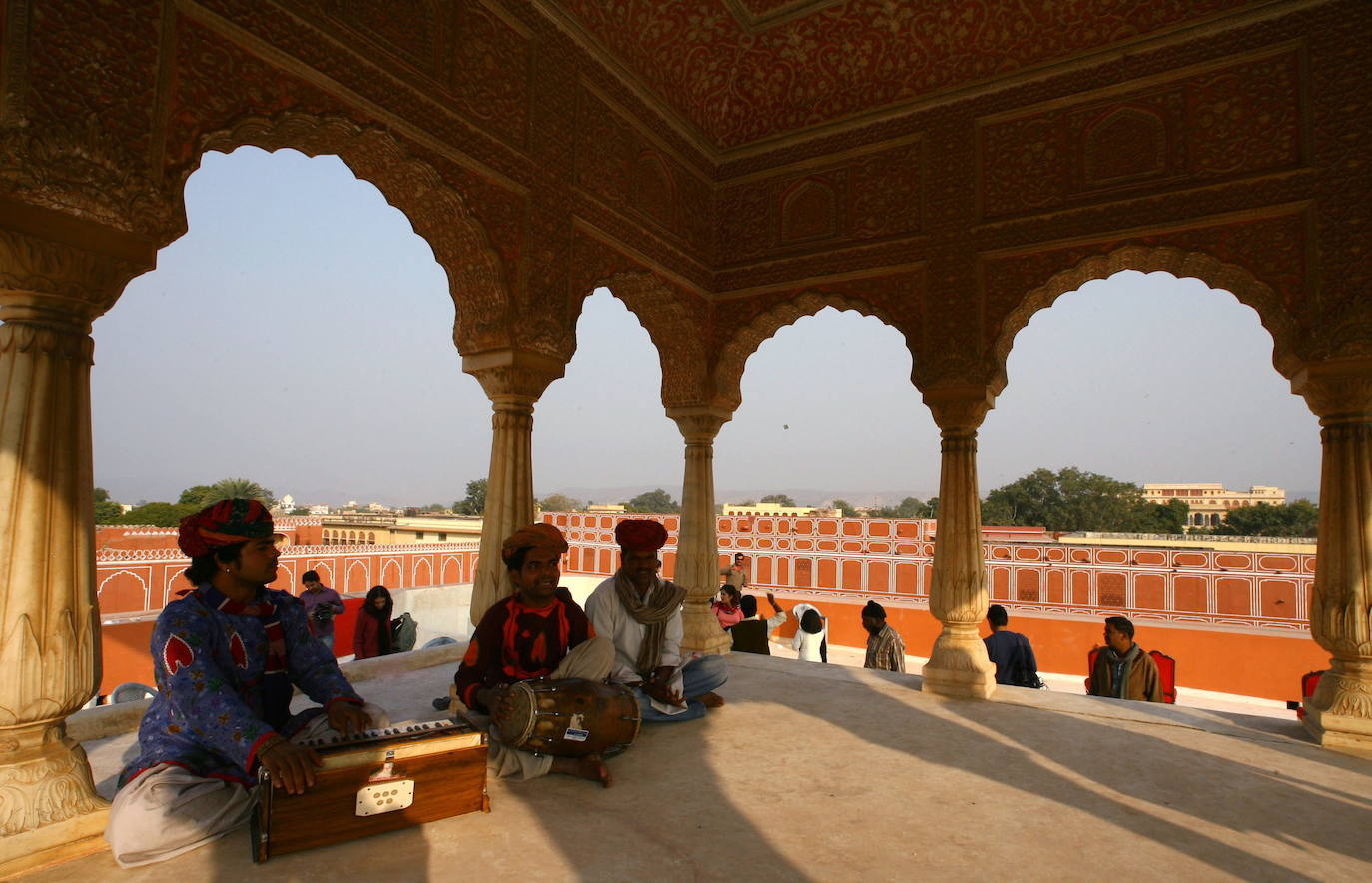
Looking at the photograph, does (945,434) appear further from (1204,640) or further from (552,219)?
(1204,640)

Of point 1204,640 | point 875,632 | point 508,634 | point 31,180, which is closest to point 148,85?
point 31,180

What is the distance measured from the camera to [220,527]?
2.63m

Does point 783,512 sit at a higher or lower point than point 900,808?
lower

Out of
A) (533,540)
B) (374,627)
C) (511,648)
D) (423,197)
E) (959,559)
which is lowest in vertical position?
(374,627)

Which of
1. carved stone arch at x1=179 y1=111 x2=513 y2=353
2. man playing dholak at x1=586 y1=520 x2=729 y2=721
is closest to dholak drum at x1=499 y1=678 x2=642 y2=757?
man playing dholak at x1=586 y1=520 x2=729 y2=721

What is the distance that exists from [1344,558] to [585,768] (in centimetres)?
476

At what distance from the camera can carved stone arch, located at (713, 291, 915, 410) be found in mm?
6465

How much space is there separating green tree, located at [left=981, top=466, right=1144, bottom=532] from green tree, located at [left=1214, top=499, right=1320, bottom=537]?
622 centimetres

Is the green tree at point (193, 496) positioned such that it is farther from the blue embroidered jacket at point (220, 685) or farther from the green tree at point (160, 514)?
the blue embroidered jacket at point (220, 685)

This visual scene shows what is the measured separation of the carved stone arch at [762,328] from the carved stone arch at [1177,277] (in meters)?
0.83

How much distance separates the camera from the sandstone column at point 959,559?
17.9 feet

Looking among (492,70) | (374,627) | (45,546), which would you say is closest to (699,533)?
(374,627)

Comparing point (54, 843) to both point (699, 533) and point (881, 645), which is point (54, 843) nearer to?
point (699, 533)

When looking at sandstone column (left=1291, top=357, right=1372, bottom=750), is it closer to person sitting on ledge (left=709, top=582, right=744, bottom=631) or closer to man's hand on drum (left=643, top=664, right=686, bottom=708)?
man's hand on drum (left=643, top=664, right=686, bottom=708)
